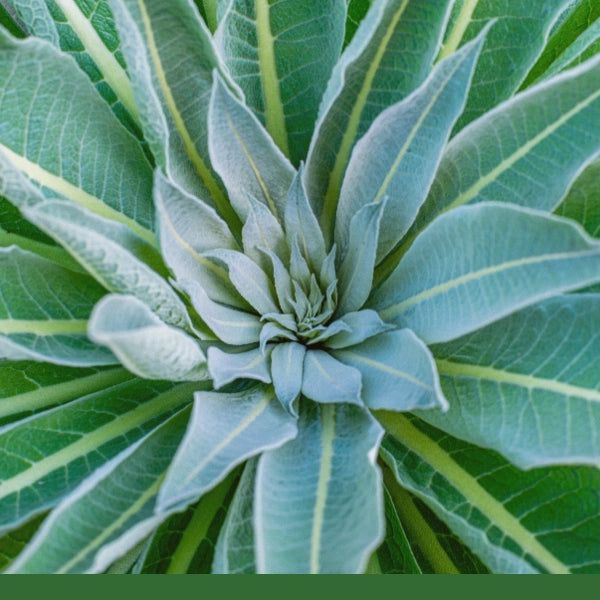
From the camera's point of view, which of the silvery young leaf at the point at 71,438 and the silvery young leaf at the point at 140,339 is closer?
the silvery young leaf at the point at 140,339

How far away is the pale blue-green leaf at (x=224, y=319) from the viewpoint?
28.8 inches

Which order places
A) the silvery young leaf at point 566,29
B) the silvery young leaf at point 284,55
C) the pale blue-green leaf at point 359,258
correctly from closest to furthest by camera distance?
1. the pale blue-green leaf at point 359,258
2. the silvery young leaf at point 284,55
3. the silvery young leaf at point 566,29

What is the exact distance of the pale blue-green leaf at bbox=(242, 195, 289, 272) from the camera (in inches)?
31.8

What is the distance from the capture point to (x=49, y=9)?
930 mm

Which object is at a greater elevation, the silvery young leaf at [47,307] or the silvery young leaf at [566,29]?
the silvery young leaf at [566,29]

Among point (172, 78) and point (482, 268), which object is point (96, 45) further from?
point (482, 268)

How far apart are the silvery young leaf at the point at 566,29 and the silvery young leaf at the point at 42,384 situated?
0.70 meters

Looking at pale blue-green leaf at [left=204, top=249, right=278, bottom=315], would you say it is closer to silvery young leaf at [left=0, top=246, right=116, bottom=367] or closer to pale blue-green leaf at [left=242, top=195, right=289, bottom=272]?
pale blue-green leaf at [left=242, top=195, right=289, bottom=272]

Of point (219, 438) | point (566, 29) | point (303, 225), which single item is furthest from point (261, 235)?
point (566, 29)

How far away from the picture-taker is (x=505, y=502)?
0.73 metres

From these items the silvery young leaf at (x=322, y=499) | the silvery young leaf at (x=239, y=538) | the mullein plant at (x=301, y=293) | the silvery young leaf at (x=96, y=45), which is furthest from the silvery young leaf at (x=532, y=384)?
the silvery young leaf at (x=96, y=45)

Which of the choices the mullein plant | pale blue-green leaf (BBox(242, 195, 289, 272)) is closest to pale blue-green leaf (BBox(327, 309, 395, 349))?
the mullein plant

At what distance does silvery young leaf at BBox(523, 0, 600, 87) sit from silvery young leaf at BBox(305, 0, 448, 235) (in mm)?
280

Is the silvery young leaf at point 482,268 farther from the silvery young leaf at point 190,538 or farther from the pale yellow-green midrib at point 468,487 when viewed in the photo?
the silvery young leaf at point 190,538
